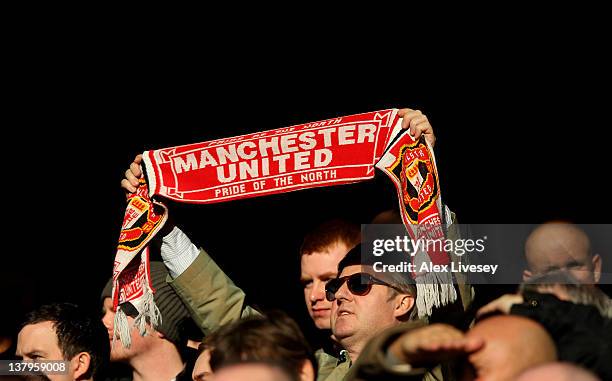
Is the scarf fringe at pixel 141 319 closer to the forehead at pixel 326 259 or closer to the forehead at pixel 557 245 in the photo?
the forehead at pixel 326 259

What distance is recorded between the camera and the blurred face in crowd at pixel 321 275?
423cm

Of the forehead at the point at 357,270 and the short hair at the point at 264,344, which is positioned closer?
the short hair at the point at 264,344

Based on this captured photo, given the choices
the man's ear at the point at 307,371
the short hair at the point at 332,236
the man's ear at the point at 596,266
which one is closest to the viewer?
the man's ear at the point at 307,371

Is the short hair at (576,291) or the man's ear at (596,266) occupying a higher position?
the man's ear at (596,266)

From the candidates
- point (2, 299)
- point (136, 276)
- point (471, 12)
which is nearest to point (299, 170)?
point (136, 276)

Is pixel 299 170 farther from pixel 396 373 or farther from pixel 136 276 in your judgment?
pixel 396 373

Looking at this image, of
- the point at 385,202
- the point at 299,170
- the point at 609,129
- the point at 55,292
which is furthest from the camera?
the point at 55,292

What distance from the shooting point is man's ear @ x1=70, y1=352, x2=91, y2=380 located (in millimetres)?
4160

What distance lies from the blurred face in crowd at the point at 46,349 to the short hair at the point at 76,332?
2cm

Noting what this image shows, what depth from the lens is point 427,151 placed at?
3.86 m

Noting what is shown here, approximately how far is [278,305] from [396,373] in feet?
11.1

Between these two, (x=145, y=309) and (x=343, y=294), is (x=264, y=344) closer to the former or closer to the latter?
(x=343, y=294)

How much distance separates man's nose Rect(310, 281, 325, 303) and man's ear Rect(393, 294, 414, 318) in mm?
458

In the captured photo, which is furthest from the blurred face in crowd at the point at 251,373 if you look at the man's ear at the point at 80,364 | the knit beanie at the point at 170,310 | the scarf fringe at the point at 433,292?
the knit beanie at the point at 170,310
